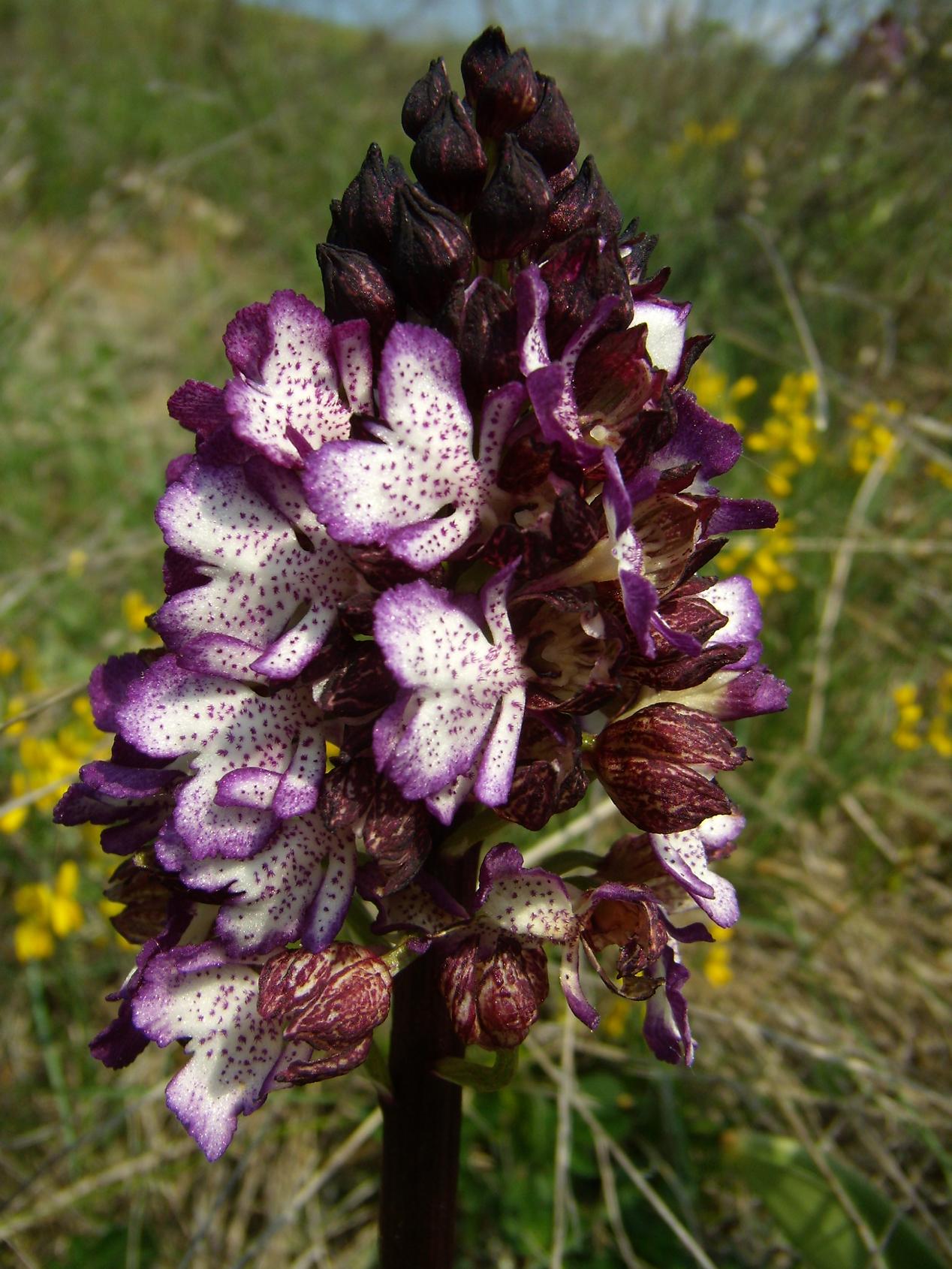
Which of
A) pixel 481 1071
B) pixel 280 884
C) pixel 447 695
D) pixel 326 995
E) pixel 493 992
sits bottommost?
pixel 481 1071

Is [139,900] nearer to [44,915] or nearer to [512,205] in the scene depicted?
[512,205]

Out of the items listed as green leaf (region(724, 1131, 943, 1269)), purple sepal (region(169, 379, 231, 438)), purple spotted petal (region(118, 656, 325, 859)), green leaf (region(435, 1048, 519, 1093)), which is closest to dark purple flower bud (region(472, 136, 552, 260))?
purple sepal (region(169, 379, 231, 438))

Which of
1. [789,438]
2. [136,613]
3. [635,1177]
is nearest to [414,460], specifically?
[635,1177]

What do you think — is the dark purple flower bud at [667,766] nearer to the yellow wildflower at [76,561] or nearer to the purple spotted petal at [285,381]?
the purple spotted petal at [285,381]

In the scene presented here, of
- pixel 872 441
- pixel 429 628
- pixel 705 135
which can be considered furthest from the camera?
pixel 705 135

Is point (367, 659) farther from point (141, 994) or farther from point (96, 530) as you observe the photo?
point (96, 530)

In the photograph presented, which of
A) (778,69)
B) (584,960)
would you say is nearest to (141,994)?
(584,960)

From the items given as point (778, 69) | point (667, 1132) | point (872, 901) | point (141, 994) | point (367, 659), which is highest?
point (778, 69)
